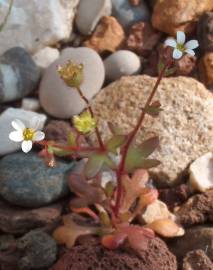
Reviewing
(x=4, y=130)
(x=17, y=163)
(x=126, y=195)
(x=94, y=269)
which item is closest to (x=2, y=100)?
(x=4, y=130)

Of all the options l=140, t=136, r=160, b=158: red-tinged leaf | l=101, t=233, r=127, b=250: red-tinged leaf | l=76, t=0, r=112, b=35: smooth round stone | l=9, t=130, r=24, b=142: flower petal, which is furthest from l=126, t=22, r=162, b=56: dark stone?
l=9, t=130, r=24, b=142: flower petal

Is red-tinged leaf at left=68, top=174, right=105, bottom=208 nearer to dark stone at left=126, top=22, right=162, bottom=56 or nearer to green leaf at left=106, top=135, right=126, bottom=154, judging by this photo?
green leaf at left=106, top=135, right=126, bottom=154

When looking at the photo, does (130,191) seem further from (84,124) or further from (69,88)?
(69,88)

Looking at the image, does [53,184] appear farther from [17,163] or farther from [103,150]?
[103,150]

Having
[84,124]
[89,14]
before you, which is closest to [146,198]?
[84,124]

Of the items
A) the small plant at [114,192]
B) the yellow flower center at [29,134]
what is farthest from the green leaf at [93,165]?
the yellow flower center at [29,134]

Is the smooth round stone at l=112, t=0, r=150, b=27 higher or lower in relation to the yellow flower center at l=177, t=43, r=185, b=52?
lower
